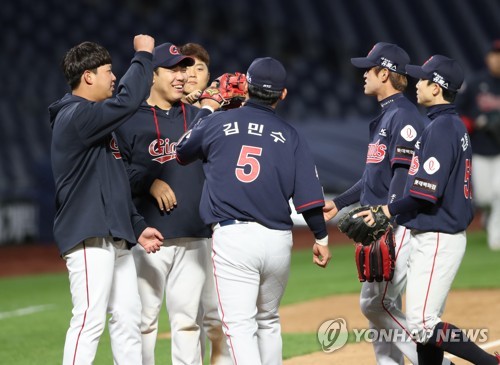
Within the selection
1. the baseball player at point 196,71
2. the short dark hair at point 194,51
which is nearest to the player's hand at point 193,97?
the baseball player at point 196,71

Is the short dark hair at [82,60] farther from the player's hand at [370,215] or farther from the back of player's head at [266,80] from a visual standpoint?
the player's hand at [370,215]

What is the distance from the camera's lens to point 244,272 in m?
4.47

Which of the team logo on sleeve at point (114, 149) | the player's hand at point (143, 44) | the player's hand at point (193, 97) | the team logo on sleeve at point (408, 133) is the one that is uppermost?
the player's hand at point (143, 44)

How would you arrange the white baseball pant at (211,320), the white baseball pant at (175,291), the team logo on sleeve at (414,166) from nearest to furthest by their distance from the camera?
the team logo on sleeve at (414,166) < the white baseball pant at (175,291) < the white baseball pant at (211,320)

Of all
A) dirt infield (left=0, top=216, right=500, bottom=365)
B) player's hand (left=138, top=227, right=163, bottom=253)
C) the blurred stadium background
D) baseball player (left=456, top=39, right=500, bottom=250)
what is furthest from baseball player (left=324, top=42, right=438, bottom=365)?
the blurred stadium background

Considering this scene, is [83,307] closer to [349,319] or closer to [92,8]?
[349,319]

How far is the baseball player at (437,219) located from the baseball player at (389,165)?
0.22 m

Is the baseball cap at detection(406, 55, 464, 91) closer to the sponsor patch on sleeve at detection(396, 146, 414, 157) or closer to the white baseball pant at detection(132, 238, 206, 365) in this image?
the sponsor patch on sleeve at detection(396, 146, 414, 157)

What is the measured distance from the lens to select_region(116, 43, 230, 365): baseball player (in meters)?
5.12

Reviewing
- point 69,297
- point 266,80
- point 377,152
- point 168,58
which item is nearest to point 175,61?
point 168,58

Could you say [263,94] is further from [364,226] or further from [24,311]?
[24,311]

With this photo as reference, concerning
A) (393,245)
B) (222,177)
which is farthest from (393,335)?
(222,177)

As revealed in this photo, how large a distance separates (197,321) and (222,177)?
1.16 metres

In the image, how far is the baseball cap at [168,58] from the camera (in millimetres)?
5219
